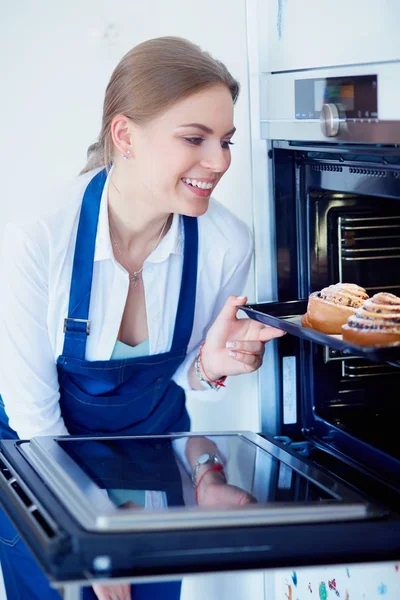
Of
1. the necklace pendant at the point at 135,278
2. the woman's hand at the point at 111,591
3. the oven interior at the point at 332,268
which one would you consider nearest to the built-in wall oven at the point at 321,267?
the oven interior at the point at 332,268

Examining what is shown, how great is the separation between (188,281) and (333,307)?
0.42m

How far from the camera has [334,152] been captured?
1408mm

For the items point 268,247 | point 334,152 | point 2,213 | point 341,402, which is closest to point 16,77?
point 2,213

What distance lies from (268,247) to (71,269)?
0.36 meters

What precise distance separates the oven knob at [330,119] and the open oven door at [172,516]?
480mm

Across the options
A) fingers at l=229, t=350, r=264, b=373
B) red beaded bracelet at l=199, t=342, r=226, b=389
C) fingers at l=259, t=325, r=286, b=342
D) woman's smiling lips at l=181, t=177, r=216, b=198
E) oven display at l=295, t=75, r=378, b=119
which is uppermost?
oven display at l=295, t=75, r=378, b=119

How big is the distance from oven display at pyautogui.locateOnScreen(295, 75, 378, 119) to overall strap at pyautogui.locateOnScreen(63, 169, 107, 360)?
1.38 ft

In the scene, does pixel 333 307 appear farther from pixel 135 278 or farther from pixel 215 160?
pixel 135 278

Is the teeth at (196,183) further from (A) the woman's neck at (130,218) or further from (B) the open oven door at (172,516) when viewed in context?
(B) the open oven door at (172,516)

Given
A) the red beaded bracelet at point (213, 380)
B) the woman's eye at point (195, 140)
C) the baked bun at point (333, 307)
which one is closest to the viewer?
the baked bun at point (333, 307)

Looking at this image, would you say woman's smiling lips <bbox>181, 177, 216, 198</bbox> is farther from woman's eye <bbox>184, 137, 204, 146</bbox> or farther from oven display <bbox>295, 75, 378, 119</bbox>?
oven display <bbox>295, 75, 378, 119</bbox>

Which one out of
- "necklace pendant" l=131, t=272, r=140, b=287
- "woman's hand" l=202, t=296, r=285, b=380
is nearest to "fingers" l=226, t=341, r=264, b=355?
"woman's hand" l=202, t=296, r=285, b=380

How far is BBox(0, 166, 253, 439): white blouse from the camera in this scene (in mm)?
1592

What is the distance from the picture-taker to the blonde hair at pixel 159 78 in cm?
156
